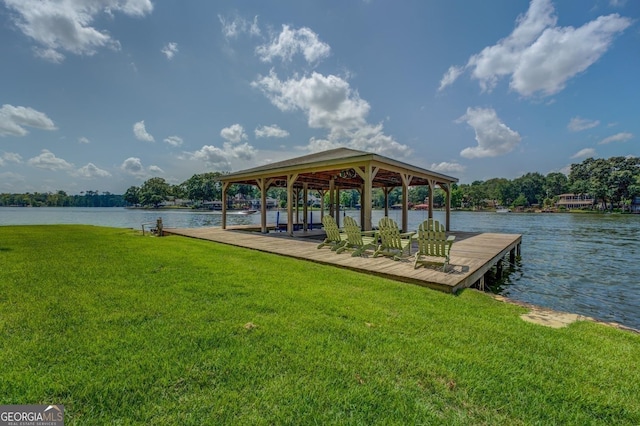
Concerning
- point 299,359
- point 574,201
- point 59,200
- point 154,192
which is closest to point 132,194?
point 154,192

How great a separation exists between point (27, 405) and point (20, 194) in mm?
169565

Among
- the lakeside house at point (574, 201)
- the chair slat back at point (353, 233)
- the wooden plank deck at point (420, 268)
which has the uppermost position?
the lakeside house at point (574, 201)

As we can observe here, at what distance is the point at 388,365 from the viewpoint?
7.56 ft

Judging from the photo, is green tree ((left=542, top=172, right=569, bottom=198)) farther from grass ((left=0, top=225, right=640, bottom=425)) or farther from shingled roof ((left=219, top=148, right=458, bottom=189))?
grass ((left=0, top=225, right=640, bottom=425))

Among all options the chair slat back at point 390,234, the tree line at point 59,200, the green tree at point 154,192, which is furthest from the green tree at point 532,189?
the tree line at point 59,200

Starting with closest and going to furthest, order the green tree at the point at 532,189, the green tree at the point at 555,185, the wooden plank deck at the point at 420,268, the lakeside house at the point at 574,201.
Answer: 1. the wooden plank deck at the point at 420,268
2. the lakeside house at the point at 574,201
3. the green tree at the point at 555,185
4. the green tree at the point at 532,189

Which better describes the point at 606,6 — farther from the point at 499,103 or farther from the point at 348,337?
the point at 348,337

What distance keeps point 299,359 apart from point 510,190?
90.9 m

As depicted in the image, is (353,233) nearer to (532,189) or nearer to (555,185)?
(532,189)

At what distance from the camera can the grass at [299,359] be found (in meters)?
1.81

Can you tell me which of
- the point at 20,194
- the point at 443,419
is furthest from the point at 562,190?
the point at 20,194

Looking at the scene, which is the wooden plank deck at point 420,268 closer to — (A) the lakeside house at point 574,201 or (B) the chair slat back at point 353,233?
(B) the chair slat back at point 353,233

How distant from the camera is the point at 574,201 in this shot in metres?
66.4

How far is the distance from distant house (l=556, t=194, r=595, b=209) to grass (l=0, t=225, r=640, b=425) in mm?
84432
